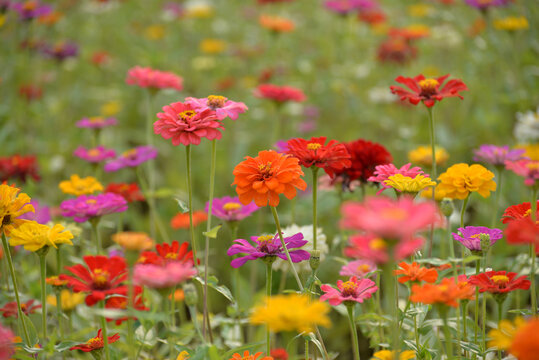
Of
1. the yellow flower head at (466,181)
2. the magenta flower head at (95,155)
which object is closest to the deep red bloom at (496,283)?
the yellow flower head at (466,181)

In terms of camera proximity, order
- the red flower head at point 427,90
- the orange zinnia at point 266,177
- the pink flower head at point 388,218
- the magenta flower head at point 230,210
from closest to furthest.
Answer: the pink flower head at point 388,218 → the orange zinnia at point 266,177 → the red flower head at point 427,90 → the magenta flower head at point 230,210

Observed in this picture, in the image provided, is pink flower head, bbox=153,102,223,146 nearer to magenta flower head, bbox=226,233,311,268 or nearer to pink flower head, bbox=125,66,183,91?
magenta flower head, bbox=226,233,311,268

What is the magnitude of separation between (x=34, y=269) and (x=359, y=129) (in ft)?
6.91

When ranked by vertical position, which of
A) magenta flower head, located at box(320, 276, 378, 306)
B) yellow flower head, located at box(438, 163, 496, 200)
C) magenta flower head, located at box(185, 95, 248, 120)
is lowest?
magenta flower head, located at box(320, 276, 378, 306)

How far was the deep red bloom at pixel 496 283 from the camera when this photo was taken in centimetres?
103

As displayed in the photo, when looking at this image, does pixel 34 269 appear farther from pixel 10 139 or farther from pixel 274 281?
pixel 10 139

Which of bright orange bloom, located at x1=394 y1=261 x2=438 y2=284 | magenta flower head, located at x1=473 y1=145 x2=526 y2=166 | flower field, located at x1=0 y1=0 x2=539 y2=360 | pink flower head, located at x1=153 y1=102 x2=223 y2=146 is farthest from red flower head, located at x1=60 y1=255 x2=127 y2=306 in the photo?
magenta flower head, located at x1=473 y1=145 x2=526 y2=166

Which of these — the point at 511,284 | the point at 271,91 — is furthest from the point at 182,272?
the point at 271,91

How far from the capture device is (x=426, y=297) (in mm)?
856

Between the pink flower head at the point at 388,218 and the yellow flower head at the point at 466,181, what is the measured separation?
507mm

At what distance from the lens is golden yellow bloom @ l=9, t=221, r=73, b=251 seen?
1073mm

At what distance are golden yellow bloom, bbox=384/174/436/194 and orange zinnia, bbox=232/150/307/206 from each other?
0.62 feet

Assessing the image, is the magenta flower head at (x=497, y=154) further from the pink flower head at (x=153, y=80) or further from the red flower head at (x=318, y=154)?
the pink flower head at (x=153, y=80)

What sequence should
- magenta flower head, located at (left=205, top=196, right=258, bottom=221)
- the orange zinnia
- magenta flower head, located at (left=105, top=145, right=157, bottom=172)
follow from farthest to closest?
magenta flower head, located at (left=105, top=145, right=157, bottom=172) < magenta flower head, located at (left=205, top=196, right=258, bottom=221) < the orange zinnia
